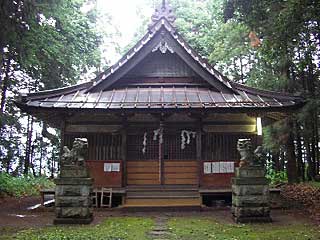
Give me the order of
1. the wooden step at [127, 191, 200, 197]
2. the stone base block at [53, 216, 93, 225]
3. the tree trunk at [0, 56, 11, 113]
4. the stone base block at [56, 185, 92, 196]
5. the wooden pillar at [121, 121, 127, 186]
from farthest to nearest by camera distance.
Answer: the tree trunk at [0, 56, 11, 113], the wooden pillar at [121, 121, 127, 186], the wooden step at [127, 191, 200, 197], the stone base block at [56, 185, 92, 196], the stone base block at [53, 216, 93, 225]

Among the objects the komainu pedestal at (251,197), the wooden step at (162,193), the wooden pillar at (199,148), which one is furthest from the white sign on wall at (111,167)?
the komainu pedestal at (251,197)

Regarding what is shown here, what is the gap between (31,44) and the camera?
1443cm

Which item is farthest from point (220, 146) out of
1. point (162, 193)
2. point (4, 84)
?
point (4, 84)

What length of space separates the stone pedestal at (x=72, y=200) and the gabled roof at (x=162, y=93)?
335 centimetres

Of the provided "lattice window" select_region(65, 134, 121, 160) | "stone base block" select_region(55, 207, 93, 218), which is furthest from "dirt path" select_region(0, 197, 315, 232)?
"lattice window" select_region(65, 134, 121, 160)

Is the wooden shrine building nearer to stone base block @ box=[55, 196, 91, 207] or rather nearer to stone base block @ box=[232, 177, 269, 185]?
stone base block @ box=[232, 177, 269, 185]

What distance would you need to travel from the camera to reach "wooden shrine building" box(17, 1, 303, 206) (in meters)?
12.8

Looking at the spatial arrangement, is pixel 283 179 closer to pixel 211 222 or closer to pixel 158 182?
pixel 158 182

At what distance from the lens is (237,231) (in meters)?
8.76

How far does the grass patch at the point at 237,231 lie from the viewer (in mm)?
7979

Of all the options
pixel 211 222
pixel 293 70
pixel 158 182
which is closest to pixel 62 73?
pixel 158 182

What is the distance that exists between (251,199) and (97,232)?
440cm

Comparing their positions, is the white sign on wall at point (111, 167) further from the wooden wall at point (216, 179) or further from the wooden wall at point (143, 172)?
the wooden wall at point (216, 179)

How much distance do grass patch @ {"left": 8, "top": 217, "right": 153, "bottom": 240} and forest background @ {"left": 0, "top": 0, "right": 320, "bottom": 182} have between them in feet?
21.4
